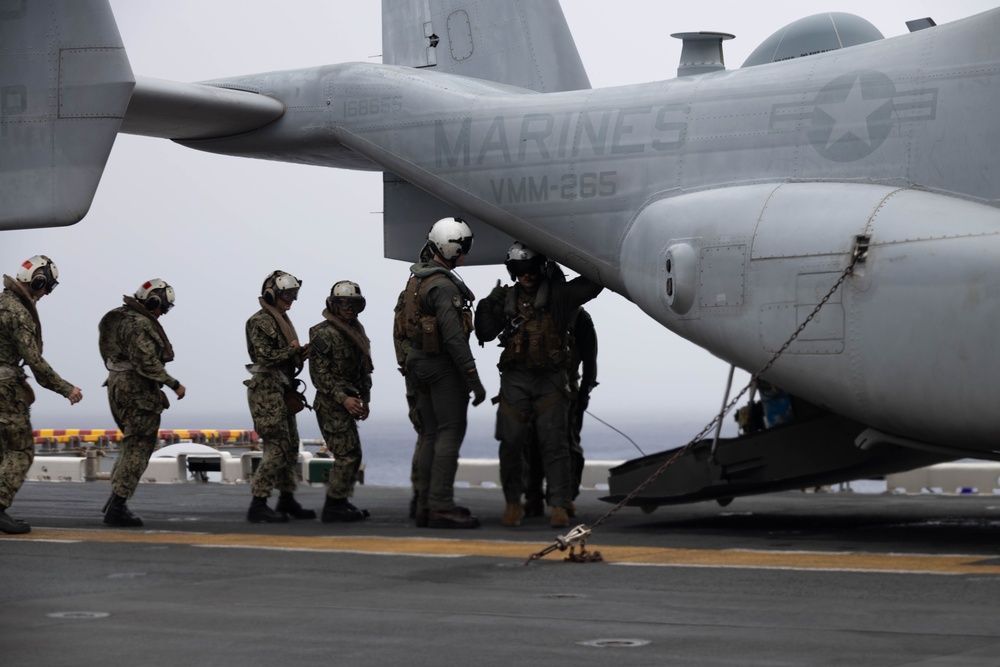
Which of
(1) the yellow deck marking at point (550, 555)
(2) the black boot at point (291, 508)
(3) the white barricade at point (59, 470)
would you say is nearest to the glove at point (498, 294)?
(1) the yellow deck marking at point (550, 555)

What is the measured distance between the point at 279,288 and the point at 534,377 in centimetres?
224

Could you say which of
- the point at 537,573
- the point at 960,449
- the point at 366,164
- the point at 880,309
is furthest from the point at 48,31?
the point at 366,164

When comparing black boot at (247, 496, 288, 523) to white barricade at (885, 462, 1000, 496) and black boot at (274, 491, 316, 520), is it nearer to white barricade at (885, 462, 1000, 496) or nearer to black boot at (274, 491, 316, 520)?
black boot at (274, 491, 316, 520)

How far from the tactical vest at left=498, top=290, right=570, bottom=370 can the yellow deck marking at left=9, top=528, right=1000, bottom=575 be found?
151 cm

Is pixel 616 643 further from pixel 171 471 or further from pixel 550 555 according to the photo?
pixel 171 471

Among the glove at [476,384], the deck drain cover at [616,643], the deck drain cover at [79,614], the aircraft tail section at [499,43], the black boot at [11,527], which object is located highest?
the aircraft tail section at [499,43]

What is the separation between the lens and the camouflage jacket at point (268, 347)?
10.9 metres

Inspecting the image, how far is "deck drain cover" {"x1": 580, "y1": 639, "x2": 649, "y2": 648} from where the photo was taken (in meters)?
5.28

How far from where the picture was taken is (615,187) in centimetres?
1025

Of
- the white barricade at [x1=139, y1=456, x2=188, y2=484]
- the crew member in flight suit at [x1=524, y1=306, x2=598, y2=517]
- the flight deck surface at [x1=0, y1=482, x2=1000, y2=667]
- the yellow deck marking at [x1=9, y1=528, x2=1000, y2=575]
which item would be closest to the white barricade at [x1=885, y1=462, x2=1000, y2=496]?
the flight deck surface at [x1=0, y1=482, x2=1000, y2=667]

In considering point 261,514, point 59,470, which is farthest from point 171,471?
point 261,514

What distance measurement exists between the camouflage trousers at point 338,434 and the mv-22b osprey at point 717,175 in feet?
6.46

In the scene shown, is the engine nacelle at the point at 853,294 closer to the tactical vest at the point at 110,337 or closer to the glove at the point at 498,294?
the glove at the point at 498,294

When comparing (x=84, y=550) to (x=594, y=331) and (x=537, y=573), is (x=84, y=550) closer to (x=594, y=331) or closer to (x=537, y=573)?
(x=537, y=573)
